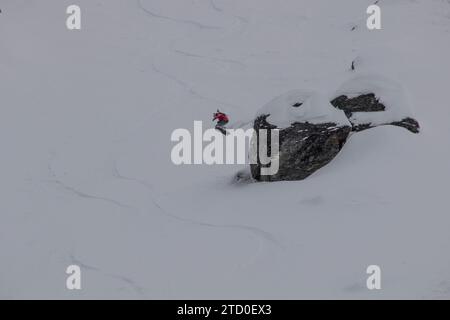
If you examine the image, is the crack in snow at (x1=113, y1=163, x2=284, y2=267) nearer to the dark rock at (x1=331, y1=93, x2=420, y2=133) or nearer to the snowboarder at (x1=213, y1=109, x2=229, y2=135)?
the dark rock at (x1=331, y1=93, x2=420, y2=133)

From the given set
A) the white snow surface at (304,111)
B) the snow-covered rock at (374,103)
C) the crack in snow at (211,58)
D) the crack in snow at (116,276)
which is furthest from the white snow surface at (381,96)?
the crack in snow at (211,58)

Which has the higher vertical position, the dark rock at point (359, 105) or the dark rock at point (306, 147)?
the dark rock at point (359, 105)

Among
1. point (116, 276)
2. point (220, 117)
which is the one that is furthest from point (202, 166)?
point (116, 276)

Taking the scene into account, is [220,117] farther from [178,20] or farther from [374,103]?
[178,20]

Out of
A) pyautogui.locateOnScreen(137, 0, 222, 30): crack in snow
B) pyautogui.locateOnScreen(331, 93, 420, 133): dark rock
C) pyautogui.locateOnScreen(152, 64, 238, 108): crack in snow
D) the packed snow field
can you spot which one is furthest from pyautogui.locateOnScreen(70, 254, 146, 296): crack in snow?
pyautogui.locateOnScreen(137, 0, 222, 30): crack in snow

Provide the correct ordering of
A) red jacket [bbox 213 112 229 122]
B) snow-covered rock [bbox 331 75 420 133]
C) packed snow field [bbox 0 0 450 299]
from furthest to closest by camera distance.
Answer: red jacket [bbox 213 112 229 122] → snow-covered rock [bbox 331 75 420 133] → packed snow field [bbox 0 0 450 299]

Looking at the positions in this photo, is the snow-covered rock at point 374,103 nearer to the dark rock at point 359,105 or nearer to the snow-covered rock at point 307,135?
the dark rock at point 359,105

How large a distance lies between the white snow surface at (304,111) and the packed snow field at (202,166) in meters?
0.78

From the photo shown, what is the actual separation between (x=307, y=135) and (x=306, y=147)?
0.24 meters

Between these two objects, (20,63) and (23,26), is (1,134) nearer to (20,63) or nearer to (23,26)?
(20,63)

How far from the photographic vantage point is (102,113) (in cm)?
2222

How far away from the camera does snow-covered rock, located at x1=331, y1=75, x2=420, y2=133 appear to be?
14.1 metres

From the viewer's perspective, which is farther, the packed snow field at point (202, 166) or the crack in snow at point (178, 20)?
the crack in snow at point (178, 20)

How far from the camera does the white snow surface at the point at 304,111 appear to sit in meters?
13.4
